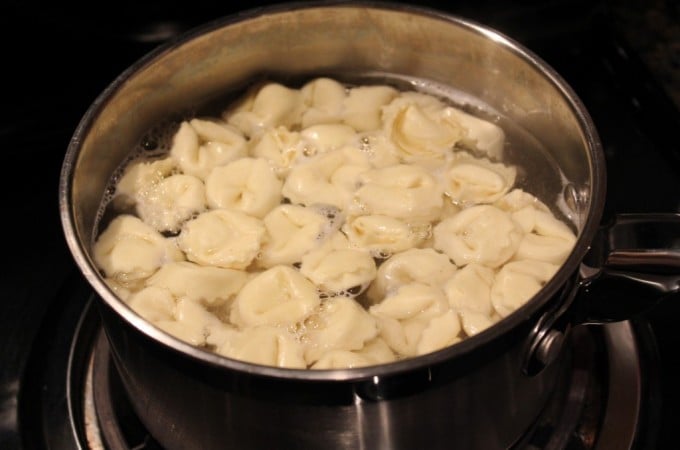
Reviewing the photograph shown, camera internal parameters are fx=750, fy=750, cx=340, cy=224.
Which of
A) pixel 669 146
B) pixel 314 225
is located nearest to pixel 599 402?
pixel 314 225

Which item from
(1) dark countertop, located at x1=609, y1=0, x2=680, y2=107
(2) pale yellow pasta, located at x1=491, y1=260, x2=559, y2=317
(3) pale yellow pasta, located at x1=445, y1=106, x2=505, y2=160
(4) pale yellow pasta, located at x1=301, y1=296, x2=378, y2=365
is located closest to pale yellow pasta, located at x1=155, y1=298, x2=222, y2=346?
(4) pale yellow pasta, located at x1=301, y1=296, x2=378, y2=365

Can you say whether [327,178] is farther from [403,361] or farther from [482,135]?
[403,361]

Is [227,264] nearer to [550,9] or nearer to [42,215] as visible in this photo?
[42,215]

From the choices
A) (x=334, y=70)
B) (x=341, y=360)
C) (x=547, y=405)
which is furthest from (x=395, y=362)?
(x=334, y=70)

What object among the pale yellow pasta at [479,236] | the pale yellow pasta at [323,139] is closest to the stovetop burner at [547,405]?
the pale yellow pasta at [479,236]

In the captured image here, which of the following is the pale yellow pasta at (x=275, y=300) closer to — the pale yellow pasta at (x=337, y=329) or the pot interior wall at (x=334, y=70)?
the pale yellow pasta at (x=337, y=329)
